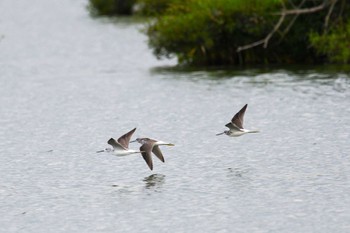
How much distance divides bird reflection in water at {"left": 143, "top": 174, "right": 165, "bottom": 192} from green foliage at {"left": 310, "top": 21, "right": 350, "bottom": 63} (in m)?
11.5

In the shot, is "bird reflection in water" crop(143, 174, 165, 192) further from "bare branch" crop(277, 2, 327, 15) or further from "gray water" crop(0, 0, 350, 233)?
"bare branch" crop(277, 2, 327, 15)

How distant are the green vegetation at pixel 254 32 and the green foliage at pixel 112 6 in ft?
73.8

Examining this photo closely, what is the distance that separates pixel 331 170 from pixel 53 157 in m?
4.58

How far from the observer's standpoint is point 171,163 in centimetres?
1588

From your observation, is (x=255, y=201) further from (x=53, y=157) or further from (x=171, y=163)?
(x=53, y=157)

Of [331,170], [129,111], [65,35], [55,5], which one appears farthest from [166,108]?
[55,5]

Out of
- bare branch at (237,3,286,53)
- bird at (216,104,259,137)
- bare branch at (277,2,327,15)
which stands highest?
bare branch at (277,2,327,15)

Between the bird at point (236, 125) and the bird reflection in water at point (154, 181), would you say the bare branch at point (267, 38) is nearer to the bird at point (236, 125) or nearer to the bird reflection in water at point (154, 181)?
the bird at point (236, 125)

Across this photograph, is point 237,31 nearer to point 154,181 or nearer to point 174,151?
point 174,151

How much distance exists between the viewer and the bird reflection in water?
14131 mm

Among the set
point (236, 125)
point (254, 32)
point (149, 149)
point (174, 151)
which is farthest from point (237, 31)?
point (149, 149)

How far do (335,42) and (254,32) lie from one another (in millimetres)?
2255

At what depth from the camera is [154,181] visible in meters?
14.5

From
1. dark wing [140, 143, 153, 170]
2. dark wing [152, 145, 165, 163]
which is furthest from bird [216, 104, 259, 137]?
dark wing [140, 143, 153, 170]
